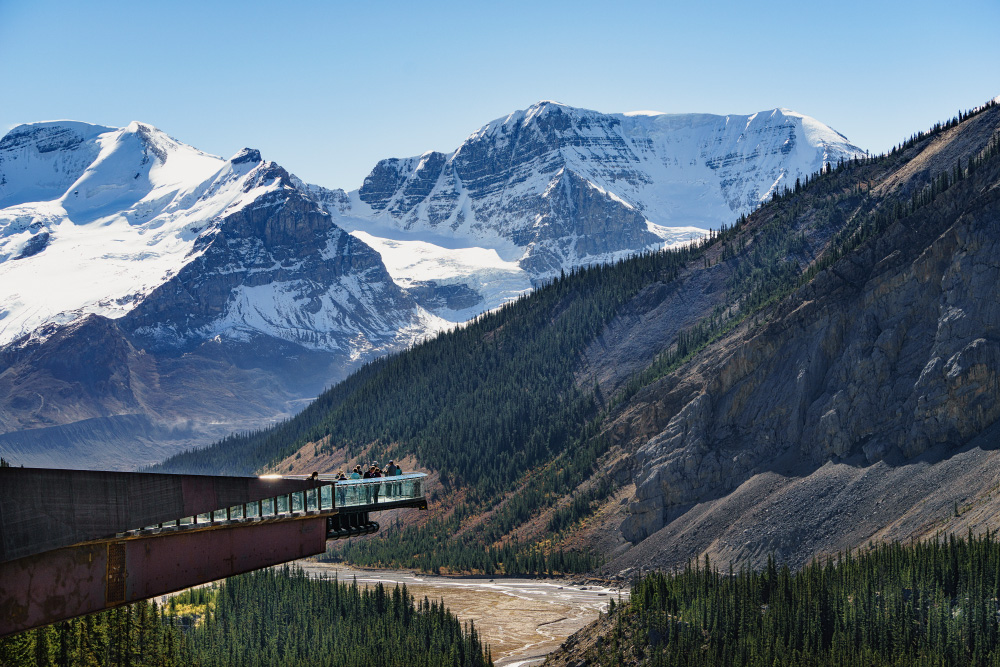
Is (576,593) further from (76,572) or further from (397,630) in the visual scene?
(76,572)

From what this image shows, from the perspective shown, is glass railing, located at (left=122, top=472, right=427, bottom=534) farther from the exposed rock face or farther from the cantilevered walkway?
the exposed rock face

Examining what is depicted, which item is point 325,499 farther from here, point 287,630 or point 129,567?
point 287,630


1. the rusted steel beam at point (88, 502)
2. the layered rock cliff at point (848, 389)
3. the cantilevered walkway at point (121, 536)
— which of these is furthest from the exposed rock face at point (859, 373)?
the rusted steel beam at point (88, 502)

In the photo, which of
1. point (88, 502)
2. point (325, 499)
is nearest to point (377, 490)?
point (325, 499)

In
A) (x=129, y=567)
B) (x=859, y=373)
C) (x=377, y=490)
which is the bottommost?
(x=129, y=567)

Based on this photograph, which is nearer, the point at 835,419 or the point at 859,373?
the point at 835,419

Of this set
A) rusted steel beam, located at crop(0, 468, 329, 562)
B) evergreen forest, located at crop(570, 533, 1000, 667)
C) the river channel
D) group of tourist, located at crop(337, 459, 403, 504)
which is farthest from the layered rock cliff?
rusted steel beam, located at crop(0, 468, 329, 562)
